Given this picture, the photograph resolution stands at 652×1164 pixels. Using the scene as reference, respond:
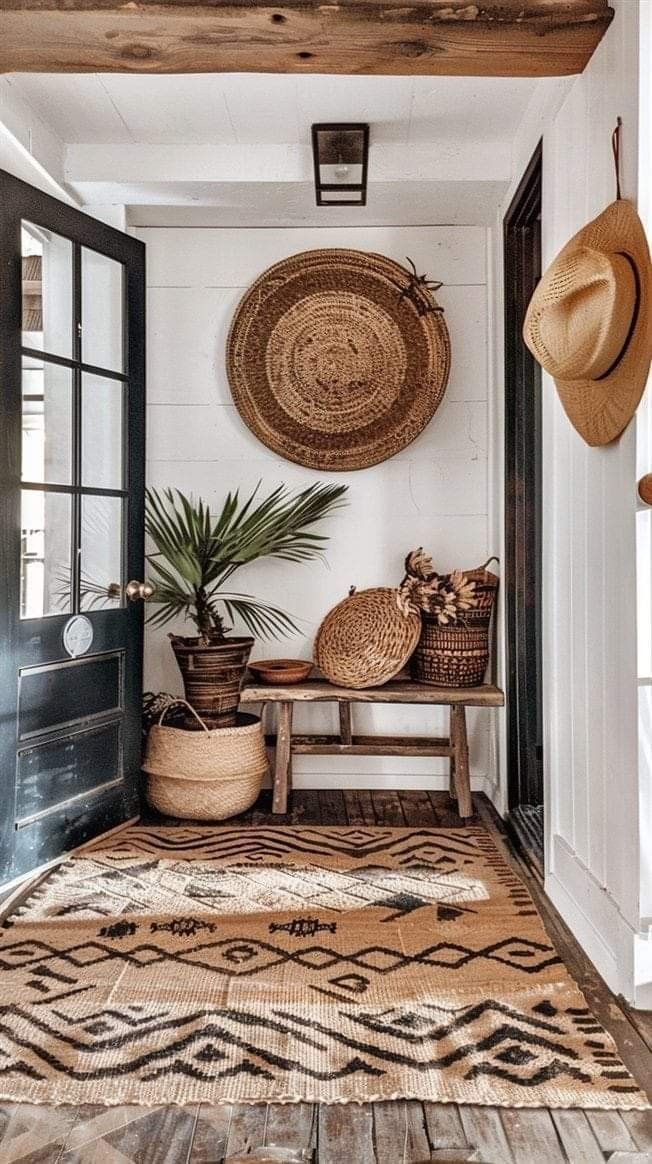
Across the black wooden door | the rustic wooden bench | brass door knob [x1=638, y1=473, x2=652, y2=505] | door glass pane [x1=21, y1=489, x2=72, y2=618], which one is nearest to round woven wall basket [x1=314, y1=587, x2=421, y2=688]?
the rustic wooden bench

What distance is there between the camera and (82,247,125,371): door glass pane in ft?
9.96

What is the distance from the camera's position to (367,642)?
3.21 metres

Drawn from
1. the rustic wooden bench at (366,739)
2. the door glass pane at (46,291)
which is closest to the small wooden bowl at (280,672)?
the rustic wooden bench at (366,739)

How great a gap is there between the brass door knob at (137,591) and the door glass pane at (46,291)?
78cm

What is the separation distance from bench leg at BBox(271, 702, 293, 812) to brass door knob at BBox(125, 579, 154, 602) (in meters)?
0.60

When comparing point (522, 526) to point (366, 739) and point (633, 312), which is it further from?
point (633, 312)

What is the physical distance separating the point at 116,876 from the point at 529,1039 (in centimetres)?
136

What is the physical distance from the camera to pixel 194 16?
2.06 meters

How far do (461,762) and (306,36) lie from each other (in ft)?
7.36

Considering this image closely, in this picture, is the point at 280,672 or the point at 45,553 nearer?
the point at 45,553

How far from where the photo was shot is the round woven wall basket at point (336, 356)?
349 centimetres

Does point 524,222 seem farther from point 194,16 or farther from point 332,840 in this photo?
point 332,840

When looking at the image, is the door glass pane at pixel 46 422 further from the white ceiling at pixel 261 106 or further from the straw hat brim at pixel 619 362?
the straw hat brim at pixel 619 362

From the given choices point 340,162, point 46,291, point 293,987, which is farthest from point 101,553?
point 293,987
